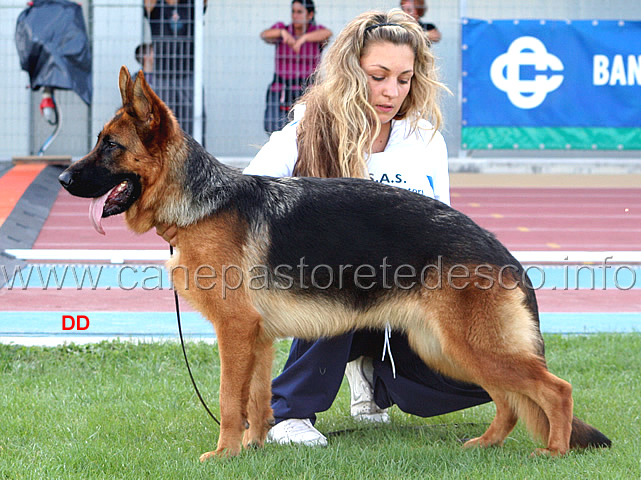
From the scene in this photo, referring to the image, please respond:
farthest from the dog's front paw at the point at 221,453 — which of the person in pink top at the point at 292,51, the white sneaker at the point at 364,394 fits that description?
the person in pink top at the point at 292,51

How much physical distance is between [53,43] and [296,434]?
8.45 m

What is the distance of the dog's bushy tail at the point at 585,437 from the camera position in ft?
12.1

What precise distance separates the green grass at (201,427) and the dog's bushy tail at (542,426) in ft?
0.20

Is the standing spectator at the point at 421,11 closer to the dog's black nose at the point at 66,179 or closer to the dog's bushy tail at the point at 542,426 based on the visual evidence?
the dog's bushy tail at the point at 542,426

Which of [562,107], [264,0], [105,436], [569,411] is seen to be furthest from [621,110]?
[105,436]

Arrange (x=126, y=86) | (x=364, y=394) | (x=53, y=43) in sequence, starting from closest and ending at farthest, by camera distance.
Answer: (x=126, y=86) → (x=364, y=394) → (x=53, y=43)

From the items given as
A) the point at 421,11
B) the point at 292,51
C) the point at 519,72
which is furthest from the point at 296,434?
the point at 421,11

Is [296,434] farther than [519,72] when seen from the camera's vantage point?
No

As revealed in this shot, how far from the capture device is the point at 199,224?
3.58m

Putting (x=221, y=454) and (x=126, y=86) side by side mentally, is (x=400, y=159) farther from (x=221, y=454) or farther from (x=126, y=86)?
(x=221, y=454)

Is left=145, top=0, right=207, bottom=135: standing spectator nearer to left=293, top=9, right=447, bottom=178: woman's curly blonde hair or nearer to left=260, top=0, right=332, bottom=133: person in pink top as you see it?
left=260, top=0, right=332, bottom=133: person in pink top

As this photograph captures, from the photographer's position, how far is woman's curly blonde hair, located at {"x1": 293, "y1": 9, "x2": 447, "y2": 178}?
4.15 meters

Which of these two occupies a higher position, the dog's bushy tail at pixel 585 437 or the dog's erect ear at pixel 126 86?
the dog's erect ear at pixel 126 86

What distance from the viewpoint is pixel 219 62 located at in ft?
37.7
